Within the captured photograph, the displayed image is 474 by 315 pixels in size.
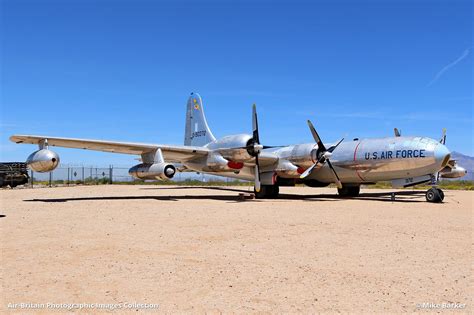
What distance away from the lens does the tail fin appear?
28219 mm

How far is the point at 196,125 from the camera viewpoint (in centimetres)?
2911

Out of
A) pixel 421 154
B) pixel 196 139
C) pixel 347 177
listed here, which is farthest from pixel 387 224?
pixel 196 139

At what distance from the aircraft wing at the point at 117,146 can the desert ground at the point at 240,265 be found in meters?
9.40

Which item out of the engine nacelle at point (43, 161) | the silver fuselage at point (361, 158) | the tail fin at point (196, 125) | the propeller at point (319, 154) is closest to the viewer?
the engine nacelle at point (43, 161)

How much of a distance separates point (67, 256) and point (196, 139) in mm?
22186

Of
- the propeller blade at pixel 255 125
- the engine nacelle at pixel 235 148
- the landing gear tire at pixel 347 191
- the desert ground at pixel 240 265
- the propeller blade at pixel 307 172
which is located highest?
the propeller blade at pixel 255 125

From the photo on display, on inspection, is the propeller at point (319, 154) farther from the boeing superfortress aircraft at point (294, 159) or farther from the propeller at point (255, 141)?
the propeller at point (255, 141)

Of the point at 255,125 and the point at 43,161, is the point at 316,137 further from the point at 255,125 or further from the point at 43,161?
the point at 43,161

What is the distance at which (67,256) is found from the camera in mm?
6945

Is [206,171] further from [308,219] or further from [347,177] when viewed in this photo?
[308,219]

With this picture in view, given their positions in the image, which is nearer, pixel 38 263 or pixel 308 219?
pixel 38 263

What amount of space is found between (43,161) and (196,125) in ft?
40.6

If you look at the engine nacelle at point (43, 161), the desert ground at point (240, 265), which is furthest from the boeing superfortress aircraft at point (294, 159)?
the desert ground at point (240, 265)

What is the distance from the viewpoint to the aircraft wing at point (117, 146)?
20.0 metres
